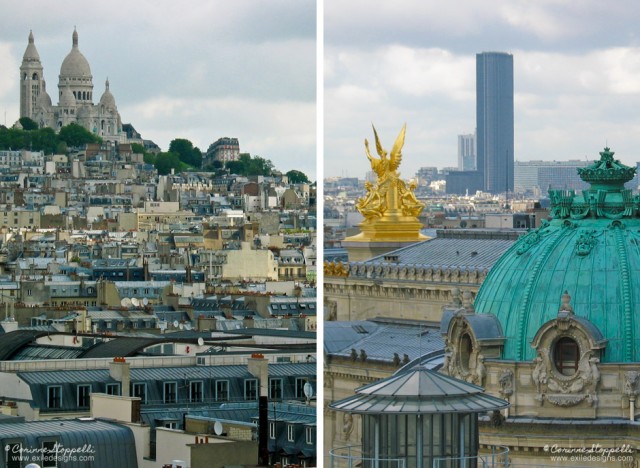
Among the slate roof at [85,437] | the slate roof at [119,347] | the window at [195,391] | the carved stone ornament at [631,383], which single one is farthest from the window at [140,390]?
the carved stone ornament at [631,383]

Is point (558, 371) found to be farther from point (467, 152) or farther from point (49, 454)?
point (467, 152)

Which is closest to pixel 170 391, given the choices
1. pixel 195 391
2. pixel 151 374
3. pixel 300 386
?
pixel 195 391

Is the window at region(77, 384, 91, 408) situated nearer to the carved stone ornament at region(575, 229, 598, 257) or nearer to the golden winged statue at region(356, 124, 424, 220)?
the carved stone ornament at region(575, 229, 598, 257)

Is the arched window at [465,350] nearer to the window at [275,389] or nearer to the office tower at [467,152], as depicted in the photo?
the window at [275,389]

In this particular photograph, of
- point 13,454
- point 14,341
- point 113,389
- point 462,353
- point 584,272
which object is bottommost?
point 13,454

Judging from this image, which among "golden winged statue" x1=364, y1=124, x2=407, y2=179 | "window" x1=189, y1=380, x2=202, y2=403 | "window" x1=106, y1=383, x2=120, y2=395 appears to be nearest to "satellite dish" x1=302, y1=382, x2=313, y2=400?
"window" x1=189, y1=380, x2=202, y2=403
